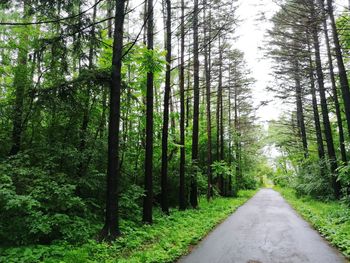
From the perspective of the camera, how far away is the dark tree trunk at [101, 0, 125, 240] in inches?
291

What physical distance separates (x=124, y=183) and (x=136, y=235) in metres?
2.79

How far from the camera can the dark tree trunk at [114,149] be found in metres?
7.38

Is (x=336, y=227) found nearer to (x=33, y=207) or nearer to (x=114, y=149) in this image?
(x=114, y=149)

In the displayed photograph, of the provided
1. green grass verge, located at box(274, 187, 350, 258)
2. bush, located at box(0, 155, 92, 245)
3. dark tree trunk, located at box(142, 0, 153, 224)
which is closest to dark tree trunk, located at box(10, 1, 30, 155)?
bush, located at box(0, 155, 92, 245)

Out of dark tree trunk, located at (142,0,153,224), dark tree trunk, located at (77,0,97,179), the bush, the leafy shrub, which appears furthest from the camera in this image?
the leafy shrub

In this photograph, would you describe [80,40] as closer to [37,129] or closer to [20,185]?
[37,129]

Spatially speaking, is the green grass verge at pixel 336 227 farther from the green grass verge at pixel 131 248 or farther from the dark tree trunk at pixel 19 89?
the dark tree trunk at pixel 19 89

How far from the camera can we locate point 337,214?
11.1m

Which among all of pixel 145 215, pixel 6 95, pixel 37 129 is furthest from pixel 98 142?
pixel 6 95

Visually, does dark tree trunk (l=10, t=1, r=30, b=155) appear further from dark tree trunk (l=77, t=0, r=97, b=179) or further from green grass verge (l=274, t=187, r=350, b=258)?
green grass verge (l=274, t=187, r=350, b=258)

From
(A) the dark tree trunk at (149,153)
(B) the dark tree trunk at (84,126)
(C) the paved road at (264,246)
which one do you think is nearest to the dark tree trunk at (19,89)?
(B) the dark tree trunk at (84,126)

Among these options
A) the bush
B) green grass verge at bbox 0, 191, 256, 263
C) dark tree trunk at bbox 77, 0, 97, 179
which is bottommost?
green grass verge at bbox 0, 191, 256, 263

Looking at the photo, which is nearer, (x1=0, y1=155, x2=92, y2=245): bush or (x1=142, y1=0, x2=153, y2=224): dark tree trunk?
(x1=0, y1=155, x2=92, y2=245): bush

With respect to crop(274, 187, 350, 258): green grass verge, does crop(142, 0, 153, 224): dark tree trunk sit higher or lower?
higher
